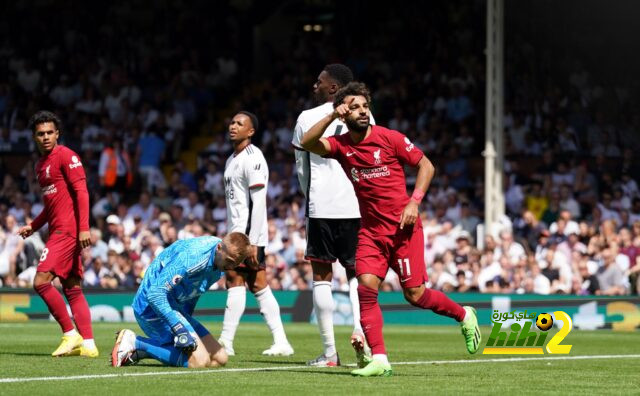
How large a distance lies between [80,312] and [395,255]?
4063 mm

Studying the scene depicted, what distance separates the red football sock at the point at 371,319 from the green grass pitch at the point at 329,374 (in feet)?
1.00

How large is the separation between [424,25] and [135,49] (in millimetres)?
7897

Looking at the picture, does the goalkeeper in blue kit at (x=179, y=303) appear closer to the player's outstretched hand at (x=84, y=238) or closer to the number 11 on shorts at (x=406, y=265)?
the number 11 on shorts at (x=406, y=265)

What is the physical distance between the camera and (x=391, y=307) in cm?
2245

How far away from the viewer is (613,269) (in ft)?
71.4

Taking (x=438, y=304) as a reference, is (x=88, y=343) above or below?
below

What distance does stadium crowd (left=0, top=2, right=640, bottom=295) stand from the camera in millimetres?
23422

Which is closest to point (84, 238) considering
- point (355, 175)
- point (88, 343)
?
point (88, 343)

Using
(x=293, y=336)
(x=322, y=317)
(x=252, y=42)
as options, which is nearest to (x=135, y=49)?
(x=252, y=42)

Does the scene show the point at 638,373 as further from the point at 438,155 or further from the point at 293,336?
the point at 438,155

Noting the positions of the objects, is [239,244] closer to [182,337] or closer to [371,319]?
[182,337]

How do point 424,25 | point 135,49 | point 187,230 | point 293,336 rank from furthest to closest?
point 135,49 → point 424,25 → point 187,230 → point 293,336

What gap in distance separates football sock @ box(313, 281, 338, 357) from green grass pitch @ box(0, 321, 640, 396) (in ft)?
1.05

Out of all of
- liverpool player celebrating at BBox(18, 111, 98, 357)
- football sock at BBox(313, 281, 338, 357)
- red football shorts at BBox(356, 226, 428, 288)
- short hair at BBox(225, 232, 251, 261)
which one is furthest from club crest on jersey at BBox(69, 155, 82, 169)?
red football shorts at BBox(356, 226, 428, 288)
